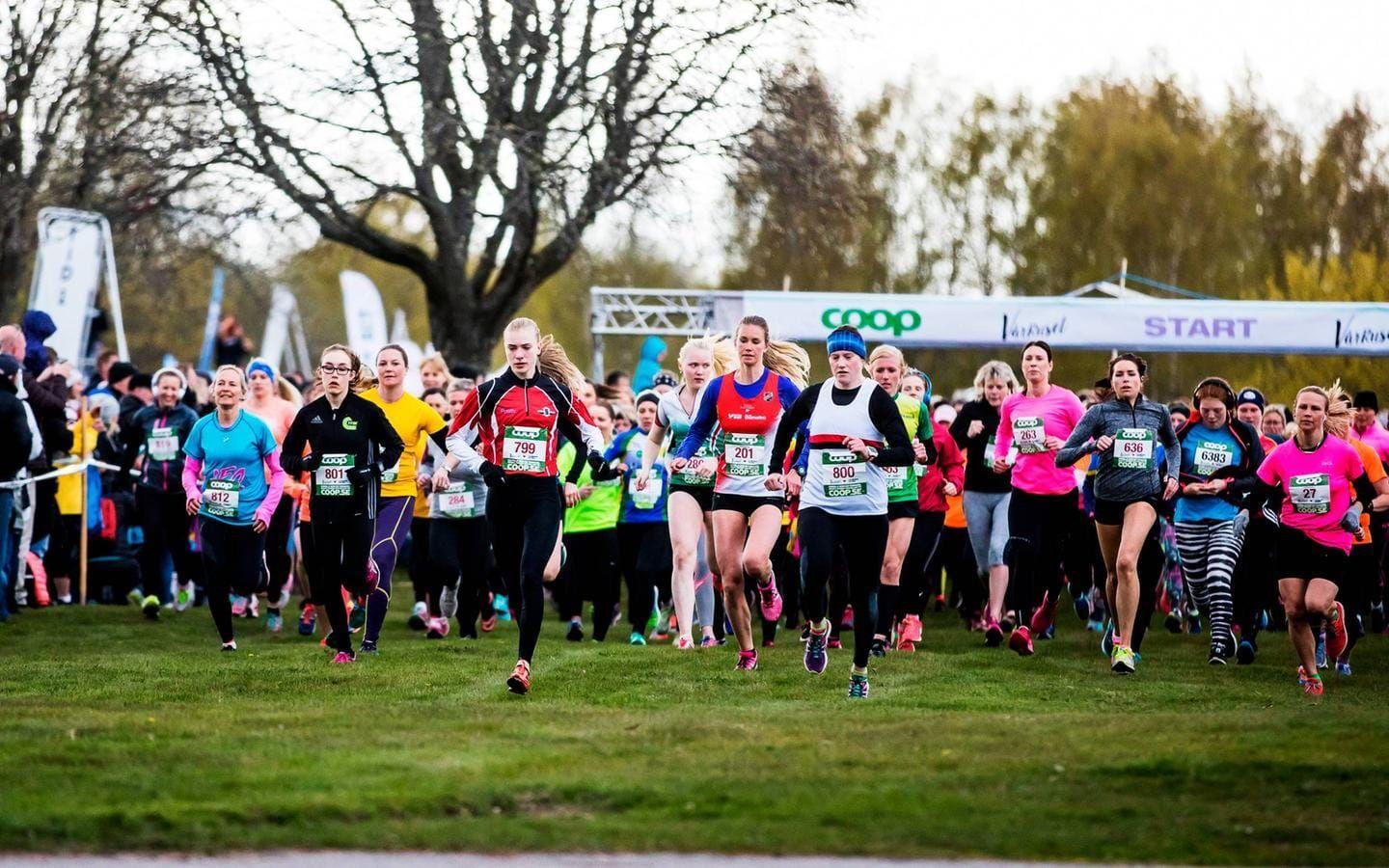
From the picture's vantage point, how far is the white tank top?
35.8 feet

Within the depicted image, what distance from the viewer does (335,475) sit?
41.2 ft

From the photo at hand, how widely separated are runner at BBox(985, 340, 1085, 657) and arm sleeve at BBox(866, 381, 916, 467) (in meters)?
3.21

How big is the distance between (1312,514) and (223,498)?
7.06 m

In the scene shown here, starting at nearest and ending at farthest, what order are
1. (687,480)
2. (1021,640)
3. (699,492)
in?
(687,480) < (699,492) < (1021,640)

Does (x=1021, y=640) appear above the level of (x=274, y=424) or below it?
below

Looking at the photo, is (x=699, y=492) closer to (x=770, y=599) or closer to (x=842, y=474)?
(x=770, y=599)

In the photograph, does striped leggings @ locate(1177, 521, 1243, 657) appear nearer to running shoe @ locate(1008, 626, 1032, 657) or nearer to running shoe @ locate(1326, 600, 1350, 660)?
running shoe @ locate(1326, 600, 1350, 660)

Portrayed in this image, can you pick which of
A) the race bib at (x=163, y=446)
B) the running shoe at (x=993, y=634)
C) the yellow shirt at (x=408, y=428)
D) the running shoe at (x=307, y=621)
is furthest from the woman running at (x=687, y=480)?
the race bib at (x=163, y=446)

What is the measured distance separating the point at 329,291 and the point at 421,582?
2121 inches

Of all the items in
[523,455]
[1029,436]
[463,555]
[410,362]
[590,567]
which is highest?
[410,362]

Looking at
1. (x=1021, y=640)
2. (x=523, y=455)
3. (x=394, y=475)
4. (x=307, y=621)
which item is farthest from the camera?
(x=307, y=621)

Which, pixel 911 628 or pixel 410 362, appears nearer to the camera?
pixel 911 628

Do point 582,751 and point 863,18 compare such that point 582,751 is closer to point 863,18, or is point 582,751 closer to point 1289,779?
point 1289,779

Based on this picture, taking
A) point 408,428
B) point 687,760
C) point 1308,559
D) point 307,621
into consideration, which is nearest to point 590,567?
point 307,621
